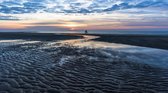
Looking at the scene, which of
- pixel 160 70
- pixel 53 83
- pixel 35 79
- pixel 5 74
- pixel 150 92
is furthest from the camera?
pixel 160 70

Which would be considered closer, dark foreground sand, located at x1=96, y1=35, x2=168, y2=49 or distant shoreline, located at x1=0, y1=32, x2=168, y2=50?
dark foreground sand, located at x1=96, y1=35, x2=168, y2=49

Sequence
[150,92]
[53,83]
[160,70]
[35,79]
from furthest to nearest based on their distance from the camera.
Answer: [160,70]
[35,79]
[53,83]
[150,92]

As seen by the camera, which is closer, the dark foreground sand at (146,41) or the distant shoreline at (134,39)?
the dark foreground sand at (146,41)

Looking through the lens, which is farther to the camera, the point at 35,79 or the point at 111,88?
Answer: the point at 35,79

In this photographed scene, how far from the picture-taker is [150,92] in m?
12.3

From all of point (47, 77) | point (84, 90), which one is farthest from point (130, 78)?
point (47, 77)

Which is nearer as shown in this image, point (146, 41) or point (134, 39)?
point (146, 41)

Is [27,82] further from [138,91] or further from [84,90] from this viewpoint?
[138,91]

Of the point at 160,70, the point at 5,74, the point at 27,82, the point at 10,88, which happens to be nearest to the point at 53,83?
the point at 27,82

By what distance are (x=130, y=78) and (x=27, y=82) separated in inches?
245

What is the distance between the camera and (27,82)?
45.9ft

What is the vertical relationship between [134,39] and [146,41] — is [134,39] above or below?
above

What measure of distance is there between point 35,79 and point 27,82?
2.86ft

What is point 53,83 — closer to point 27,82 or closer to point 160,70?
point 27,82
